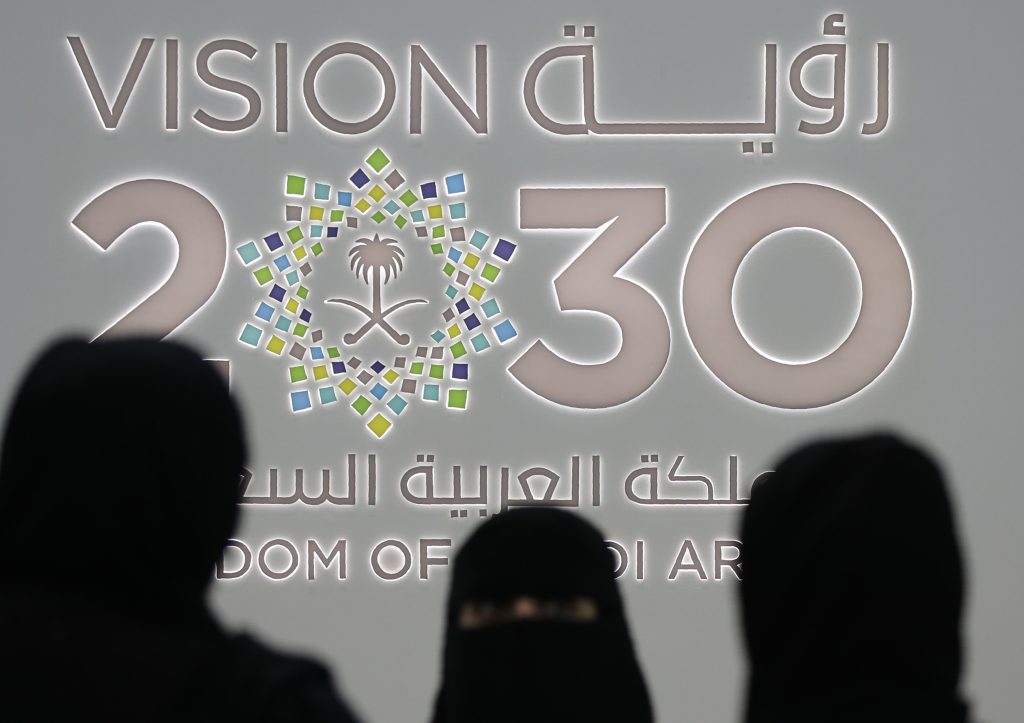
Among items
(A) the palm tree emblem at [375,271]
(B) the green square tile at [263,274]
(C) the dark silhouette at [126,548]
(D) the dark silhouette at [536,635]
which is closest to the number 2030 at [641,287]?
(B) the green square tile at [263,274]

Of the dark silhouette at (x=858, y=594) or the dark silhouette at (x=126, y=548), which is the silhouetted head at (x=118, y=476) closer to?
the dark silhouette at (x=126, y=548)

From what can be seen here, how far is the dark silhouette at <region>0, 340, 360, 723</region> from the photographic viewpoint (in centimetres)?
111

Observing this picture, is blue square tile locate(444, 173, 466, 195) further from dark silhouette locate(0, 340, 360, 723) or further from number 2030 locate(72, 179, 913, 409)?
dark silhouette locate(0, 340, 360, 723)

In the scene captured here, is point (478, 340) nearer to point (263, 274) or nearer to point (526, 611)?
point (263, 274)

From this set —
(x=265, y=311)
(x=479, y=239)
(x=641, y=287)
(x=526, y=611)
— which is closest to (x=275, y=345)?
(x=265, y=311)

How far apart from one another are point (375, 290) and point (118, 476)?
1.85m

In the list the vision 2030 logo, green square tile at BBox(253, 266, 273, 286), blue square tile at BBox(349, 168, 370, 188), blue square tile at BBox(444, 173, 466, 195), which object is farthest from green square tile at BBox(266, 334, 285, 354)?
blue square tile at BBox(444, 173, 466, 195)

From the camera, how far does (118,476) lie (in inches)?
48.3

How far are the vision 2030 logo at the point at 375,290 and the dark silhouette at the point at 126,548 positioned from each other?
5.65ft

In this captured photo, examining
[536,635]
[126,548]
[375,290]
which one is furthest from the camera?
[375,290]

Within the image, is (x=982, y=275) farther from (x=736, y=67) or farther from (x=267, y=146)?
(x=267, y=146)

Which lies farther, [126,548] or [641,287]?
[641,287]

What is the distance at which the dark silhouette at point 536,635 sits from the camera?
6.37 feet

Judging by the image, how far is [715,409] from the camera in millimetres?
3053
